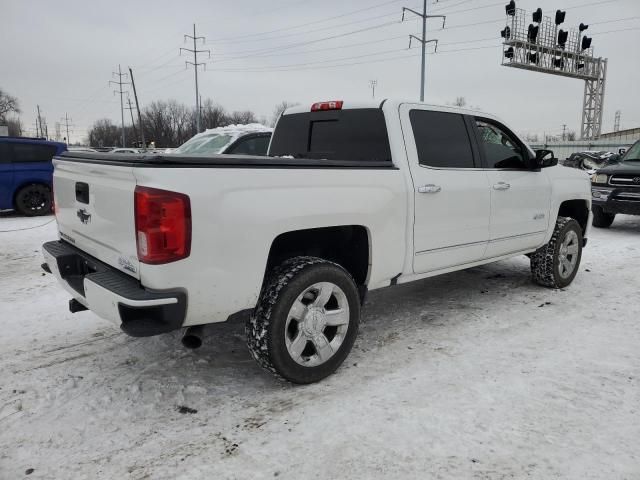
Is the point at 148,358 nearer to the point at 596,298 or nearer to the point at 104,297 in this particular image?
the point at 104,297

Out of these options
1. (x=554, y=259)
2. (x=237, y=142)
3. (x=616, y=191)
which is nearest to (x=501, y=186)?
(x=554, y=259)

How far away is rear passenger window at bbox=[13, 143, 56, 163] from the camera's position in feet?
35.0

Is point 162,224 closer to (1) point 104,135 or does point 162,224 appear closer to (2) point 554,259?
(2) point 554,259

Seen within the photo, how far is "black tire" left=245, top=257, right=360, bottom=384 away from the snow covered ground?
171 mm

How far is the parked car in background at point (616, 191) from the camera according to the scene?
899 centimetres

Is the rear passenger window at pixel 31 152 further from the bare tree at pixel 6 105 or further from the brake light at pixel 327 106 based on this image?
the bare tree at pixel 6 105

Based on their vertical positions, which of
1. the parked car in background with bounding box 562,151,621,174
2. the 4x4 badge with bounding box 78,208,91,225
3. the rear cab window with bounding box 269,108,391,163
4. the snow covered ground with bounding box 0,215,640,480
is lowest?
the snow covered ground with bounding box 0,215,640,480

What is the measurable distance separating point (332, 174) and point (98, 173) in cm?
141

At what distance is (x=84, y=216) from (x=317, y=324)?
5.39 ft

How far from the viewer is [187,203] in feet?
8.18

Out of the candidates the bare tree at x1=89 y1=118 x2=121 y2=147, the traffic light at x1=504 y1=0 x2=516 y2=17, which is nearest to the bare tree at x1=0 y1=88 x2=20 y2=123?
the bare tree at x1=89 y1=118 x2=121 y2=147

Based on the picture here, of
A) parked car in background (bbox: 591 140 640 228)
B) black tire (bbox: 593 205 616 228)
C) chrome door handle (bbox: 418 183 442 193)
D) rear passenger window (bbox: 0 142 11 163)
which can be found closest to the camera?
chrome door handle (bbox: 418 183 442 193)

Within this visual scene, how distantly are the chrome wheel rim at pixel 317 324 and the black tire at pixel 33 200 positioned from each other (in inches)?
393

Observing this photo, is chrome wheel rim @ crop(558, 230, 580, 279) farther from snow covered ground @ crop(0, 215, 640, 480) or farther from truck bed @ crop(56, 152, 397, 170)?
truck bed @ crop(56, 152, 397, 170)
